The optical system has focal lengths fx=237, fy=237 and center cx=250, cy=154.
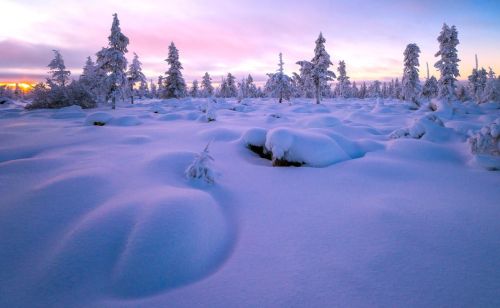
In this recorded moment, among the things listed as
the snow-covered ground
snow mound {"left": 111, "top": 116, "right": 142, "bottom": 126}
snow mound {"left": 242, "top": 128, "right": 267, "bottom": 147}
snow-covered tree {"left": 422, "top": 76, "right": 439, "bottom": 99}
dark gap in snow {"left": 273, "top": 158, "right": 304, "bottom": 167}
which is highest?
snow-covered tree {"left": 422, "top": 76, "right": 439, "bottom": 99}

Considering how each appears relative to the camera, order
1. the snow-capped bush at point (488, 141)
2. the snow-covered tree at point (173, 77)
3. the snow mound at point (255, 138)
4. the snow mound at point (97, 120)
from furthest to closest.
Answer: the snow-covered tree at point (173, 77) < the snow mound at point (97, 120) < the snow mound at point (255, 138) < the snow-capped bush at point (488, 141)

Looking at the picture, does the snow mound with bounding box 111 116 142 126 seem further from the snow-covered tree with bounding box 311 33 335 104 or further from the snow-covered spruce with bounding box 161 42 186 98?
the snow-covered spruce with bounding box 161 42 186 98

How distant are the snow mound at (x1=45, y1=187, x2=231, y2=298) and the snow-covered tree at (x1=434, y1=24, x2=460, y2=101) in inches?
1400

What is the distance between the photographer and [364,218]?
9.53ft

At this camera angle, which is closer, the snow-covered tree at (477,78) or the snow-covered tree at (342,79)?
the snow-covered tree at (477,78)

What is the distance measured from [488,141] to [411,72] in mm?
43615

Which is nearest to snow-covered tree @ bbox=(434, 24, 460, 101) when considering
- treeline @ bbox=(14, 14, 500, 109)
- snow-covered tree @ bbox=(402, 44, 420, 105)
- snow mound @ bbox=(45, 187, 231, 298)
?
treeline @ bbox=(14, 14, 500, 109)

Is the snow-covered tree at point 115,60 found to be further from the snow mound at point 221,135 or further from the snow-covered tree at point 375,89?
the snow-covered tree at point 375,89

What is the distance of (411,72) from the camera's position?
132 feet

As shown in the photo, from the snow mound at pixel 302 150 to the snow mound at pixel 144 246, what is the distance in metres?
2.61

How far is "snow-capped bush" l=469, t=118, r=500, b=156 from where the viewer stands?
16.6ft

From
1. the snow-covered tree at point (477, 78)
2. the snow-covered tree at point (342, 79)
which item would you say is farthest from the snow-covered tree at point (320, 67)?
the snow-covered tree at point (477, 78)

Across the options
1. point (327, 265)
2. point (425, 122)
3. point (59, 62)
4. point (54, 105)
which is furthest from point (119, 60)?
point (327, 265)

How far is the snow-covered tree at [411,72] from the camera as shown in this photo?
1555 inches
